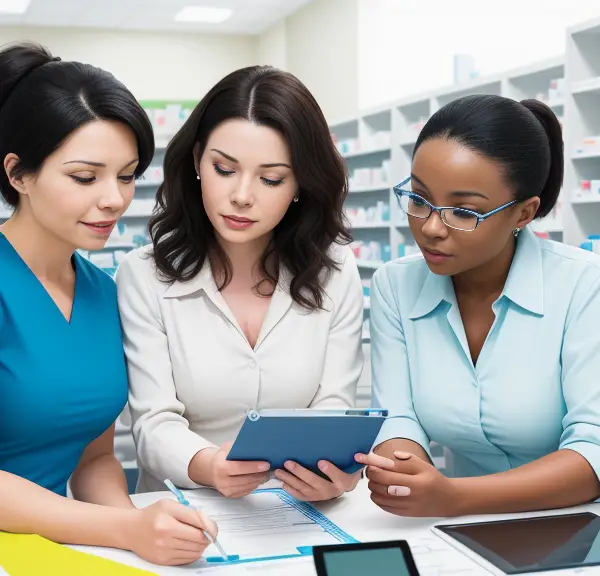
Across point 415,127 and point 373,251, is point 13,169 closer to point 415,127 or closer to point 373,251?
point 415,127

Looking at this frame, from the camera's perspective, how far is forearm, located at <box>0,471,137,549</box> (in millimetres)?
1318

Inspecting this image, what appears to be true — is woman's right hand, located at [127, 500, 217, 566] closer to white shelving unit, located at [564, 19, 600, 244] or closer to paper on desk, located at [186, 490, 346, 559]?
paper on desk, located at [186, 490, 346, 559]

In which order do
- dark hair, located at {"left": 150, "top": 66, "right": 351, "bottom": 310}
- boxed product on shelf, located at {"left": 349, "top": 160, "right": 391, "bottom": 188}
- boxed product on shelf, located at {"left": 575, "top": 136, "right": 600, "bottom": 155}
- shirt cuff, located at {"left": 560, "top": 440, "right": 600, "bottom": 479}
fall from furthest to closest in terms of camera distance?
1. boxed product on shelf, located at {"left": 349, "top": 160, "right": 391, "bottom": 188}
2. boxed product on shelf, located at {"left": 575, "top": 136, "right": 600, "bottom": 155}
3. dark hair, located at {"left": 150, "top": 66, "right": 351, "bottom": 310}
4. shirt cuff, located at {"left": 560, "top": 440, "right": 600, "bottom": 479}

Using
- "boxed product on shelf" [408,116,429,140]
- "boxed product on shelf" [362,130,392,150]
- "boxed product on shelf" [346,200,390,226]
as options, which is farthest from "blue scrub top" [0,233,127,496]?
"boxed product on shelf" [362,130,392,150]

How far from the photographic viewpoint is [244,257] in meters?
1.93

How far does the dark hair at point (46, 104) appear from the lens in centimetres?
149

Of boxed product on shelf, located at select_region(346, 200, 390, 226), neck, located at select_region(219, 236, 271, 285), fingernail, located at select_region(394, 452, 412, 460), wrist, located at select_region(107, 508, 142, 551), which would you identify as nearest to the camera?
wrist, located at select_region(107, 508, 142, 551)

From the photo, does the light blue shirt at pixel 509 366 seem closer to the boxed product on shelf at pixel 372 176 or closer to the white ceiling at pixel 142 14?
the boxed product on shelf at pixel 372 176

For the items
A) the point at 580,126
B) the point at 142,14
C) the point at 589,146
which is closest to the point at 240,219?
the point at 589,146

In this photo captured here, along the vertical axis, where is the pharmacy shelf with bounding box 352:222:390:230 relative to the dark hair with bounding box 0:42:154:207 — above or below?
below

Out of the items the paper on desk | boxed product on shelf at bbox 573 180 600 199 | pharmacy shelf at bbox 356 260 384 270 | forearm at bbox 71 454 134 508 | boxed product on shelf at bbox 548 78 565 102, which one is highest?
boxed product on shelf at bbox 548 78 565 102

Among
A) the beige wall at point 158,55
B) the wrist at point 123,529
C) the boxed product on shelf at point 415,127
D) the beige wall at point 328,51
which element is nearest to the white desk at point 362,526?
the wrist at point 123,529

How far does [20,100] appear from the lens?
1.52m

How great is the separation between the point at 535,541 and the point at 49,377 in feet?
3.04
